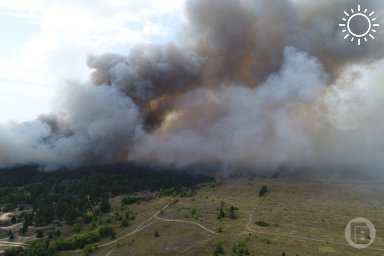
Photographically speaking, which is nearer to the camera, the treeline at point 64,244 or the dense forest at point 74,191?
the treeline at point 64,244

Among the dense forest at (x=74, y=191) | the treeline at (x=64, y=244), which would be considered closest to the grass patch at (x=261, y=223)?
the treeline at (x=64, y=244)

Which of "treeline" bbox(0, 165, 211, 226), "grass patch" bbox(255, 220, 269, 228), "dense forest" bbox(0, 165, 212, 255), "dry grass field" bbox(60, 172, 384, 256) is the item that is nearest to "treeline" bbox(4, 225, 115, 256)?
"dense forest" bbox(0, 165, 212, 255)

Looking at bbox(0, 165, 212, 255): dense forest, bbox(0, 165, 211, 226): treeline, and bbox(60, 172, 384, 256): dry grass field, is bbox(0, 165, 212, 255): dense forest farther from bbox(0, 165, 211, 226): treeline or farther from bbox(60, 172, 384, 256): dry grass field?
bbox(60, 172, 384, 256): dry grass field

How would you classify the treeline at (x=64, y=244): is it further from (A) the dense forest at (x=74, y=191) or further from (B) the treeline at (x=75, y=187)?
(B) the treeline at (x=75, y=187)

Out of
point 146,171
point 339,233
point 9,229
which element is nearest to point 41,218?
point 9,229

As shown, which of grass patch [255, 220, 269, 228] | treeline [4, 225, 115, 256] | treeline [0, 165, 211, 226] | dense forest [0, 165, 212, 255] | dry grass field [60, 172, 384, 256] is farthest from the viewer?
treeline [0, 165, 211, 226]

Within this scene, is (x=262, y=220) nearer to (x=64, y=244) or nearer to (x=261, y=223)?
(x=261, y=223)

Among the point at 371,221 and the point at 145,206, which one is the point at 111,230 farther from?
the point at 371,221

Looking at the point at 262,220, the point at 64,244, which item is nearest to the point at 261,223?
the point at 262,220
